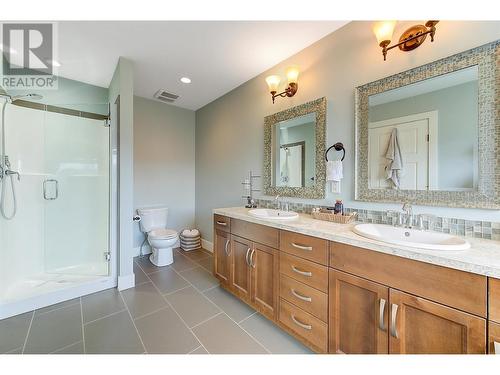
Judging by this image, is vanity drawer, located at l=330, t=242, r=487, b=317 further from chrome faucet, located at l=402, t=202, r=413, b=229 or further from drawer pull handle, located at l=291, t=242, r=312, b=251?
chrome faucet, located at l=402, t=202, r=413, b=229

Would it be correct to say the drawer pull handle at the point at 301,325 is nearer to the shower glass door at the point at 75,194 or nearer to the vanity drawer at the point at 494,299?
the vanity drawer at the point at 494,299

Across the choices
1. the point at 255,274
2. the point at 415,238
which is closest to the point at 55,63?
the point at 255,274

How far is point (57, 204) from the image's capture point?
88.6 inches

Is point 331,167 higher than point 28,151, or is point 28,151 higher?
point 28,151

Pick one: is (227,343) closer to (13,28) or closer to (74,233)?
(74,233)

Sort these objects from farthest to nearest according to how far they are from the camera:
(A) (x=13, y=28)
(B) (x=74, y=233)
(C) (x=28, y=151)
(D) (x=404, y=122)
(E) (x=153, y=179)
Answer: (E) (x=153, y=179)
(B) (x=74, y=233)
(C) (x=28, y=151)
(A) (x=13, y=28)
(D) (x=404, y=122)

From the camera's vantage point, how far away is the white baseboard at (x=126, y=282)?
2.01 meters

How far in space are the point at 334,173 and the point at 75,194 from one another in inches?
114

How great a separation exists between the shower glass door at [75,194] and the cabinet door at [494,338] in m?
2.89

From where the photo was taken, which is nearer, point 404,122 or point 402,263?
point 402,263

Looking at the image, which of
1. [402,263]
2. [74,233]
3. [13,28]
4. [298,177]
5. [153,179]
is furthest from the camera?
[153,179]

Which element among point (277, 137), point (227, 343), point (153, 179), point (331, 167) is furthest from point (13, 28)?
point (227, 343)

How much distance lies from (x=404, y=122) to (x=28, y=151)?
139 inches

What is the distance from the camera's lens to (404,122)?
1308mm
